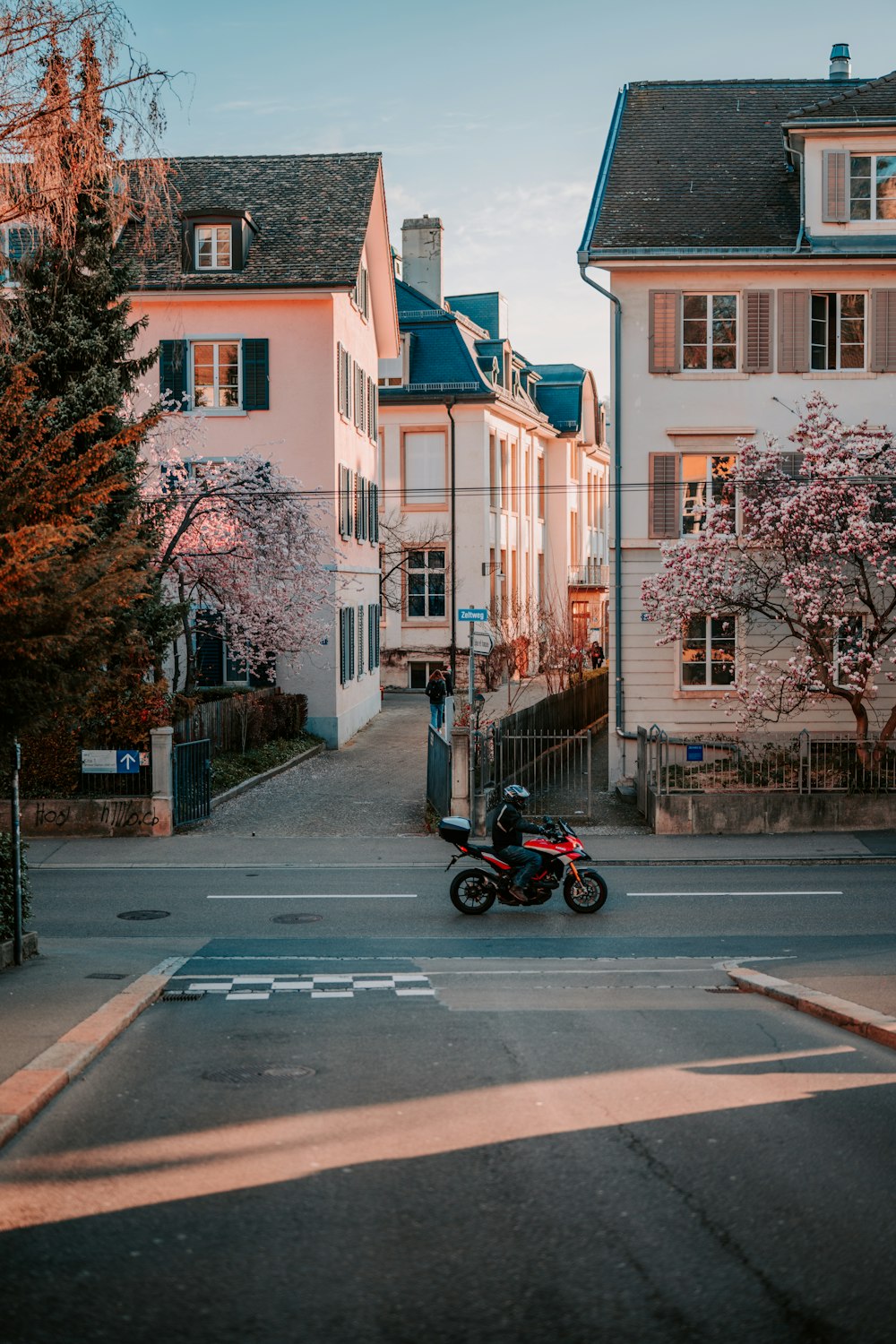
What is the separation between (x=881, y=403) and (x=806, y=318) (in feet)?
7.29

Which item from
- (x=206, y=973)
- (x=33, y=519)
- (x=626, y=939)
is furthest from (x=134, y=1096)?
(x=626, y=939)

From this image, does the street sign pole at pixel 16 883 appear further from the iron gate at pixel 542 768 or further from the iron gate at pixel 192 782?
the iron gate at pixel 542 768

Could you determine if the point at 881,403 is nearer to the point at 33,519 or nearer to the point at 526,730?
the point at 526,730

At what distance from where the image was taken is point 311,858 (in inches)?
894

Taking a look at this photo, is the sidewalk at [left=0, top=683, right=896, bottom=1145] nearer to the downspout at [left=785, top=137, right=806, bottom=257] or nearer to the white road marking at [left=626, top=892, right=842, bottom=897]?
the white road marking at [left=626, top=892, right=842, bottom=897]

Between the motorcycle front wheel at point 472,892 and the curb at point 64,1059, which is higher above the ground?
the curb at point 64,1059

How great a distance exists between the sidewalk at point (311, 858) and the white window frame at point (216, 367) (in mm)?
8564

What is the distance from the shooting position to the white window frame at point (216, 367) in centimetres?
3491

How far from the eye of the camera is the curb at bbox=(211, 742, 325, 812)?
27547mm

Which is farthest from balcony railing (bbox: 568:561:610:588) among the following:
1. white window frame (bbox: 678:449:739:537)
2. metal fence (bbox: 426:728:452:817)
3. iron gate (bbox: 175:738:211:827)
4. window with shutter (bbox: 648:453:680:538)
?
iron gate (bbox: 175:738:211:827)

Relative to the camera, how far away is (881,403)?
95.5ft

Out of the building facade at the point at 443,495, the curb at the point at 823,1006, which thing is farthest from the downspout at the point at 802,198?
the building facade at the point at 443,495

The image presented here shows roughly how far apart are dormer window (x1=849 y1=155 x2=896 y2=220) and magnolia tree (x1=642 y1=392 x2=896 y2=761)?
12.7 ft

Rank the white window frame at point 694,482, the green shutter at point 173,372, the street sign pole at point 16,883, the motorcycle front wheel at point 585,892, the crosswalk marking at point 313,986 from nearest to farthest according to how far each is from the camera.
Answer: the crosswalk marking at point 313,986, the street sign pole at point 16,883, the motorcycle front wheel at point 585,892, the white window frame at point 694,482, the green shutter at point 173,372
